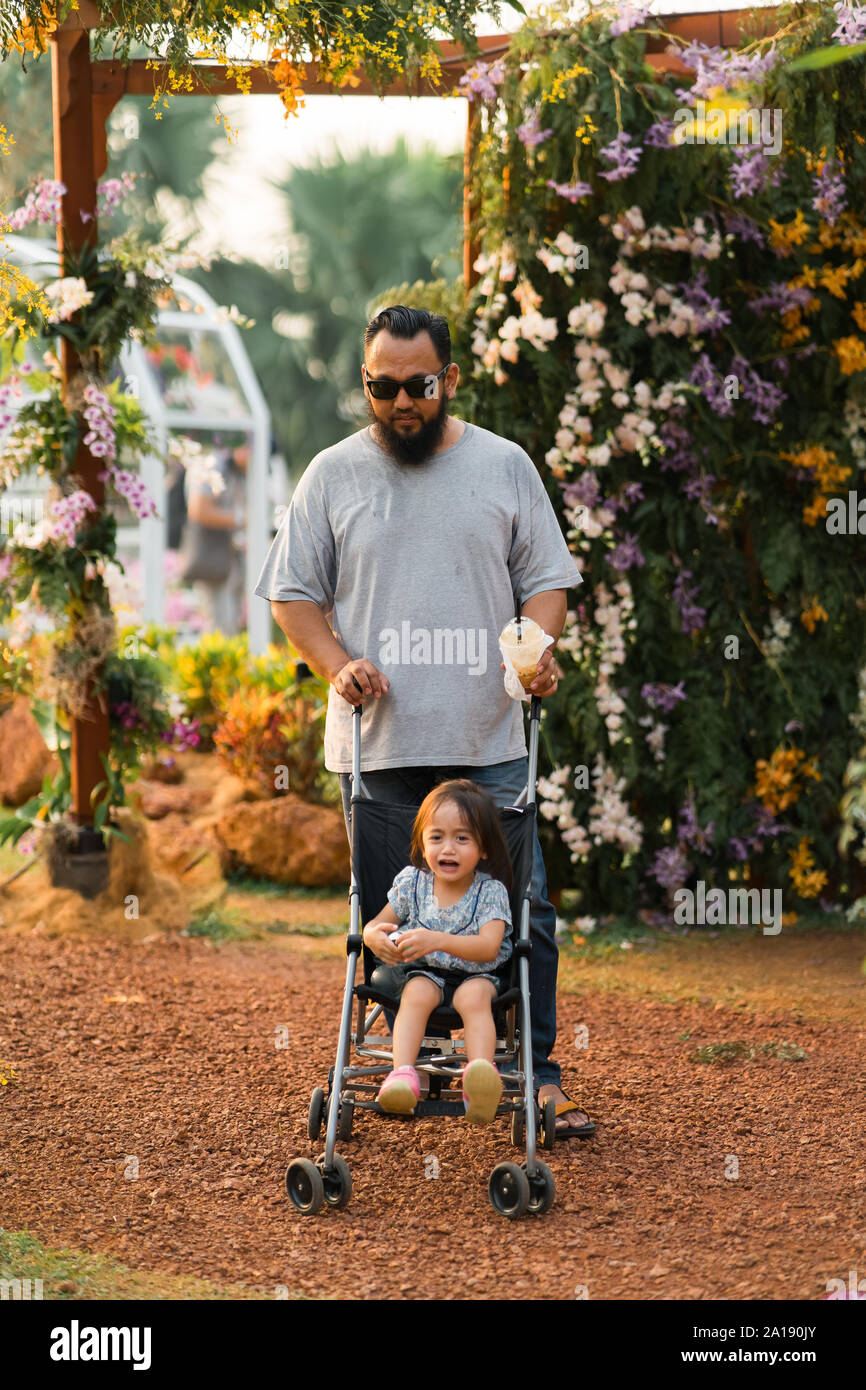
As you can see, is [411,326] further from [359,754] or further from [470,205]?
[470,205]

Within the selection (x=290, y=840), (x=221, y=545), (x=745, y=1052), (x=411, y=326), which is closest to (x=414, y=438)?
(x=411, y=326)

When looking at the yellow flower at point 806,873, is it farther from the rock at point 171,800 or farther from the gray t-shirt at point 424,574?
the rock at point 171,800

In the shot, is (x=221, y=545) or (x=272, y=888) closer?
(x=272, y=888)

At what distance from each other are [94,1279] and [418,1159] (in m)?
1.00

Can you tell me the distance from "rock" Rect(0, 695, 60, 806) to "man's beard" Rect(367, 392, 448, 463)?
551 cm

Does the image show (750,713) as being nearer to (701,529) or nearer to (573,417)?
(701,529)

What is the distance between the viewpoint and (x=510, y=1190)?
3326 mm

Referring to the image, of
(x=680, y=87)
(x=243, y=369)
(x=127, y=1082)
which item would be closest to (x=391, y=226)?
(x=243, y=369)

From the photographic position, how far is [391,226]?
39.0 metres

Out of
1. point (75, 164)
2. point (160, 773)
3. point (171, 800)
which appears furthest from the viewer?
point (160, 773)

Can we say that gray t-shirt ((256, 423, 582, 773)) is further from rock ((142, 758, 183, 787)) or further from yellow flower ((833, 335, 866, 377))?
rock ((142, 758, 183, 787))

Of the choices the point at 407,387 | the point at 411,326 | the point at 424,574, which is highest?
the point at 411,326

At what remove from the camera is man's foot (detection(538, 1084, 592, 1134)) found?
3844mm
